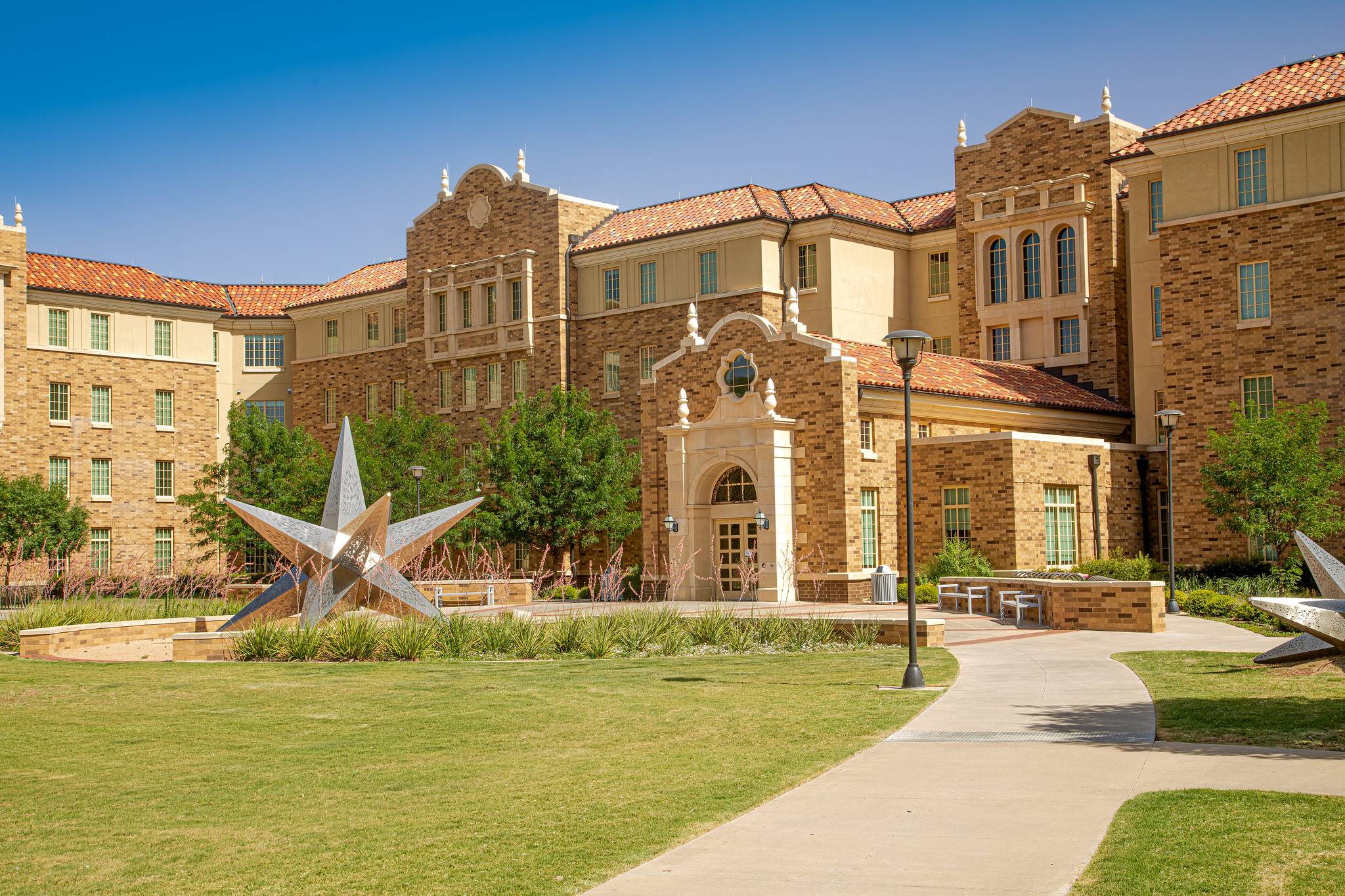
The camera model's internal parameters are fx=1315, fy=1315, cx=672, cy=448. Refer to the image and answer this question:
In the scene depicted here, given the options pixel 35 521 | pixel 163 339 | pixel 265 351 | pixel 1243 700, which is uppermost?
pixel 163 339

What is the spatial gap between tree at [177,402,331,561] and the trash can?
23838mm

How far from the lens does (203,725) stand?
547 inches

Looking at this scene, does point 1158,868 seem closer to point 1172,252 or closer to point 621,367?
point 1172,252

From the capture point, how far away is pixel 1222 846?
312 inches

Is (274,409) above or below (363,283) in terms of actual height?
below

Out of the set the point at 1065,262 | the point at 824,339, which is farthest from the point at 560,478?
the point at 1065,262

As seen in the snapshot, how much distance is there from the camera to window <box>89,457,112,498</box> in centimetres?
5269

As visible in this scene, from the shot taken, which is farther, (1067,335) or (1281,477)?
(1067,335)

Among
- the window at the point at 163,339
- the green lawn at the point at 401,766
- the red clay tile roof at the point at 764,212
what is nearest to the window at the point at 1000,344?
the red clay tile roof at the point at 764,212

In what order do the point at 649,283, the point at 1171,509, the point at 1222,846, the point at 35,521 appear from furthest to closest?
the point at 35,521, the point at 649,283, the point at 1171,509, the point at 1222,846

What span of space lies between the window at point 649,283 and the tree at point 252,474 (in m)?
12.7

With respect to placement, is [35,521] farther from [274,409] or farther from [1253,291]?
[1253,291]

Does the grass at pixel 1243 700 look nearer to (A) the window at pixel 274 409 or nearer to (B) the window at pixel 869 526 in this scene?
(B) the window at pixel 869 526

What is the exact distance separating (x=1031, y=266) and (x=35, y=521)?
117ft
